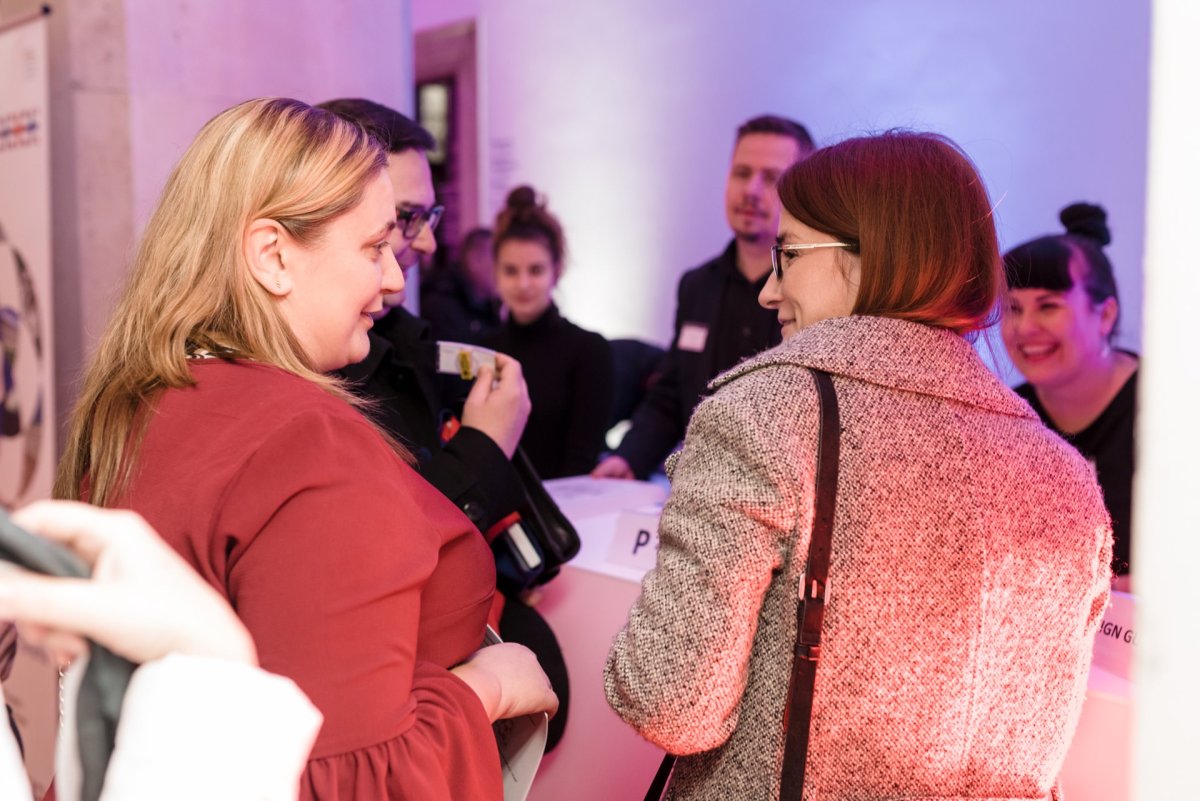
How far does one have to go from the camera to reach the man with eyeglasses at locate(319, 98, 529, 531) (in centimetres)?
167

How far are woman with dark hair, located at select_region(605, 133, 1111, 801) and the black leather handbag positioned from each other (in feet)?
1.72

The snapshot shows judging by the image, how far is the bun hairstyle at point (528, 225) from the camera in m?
3.93

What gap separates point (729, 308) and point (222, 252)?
2.16 m

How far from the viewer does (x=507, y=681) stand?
4.35 feet

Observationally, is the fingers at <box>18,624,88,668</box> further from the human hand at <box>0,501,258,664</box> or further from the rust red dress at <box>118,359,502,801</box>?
the rust red dress at <box>118,359,502,801</box>

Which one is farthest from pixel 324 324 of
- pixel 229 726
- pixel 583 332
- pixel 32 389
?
pixel 583 332

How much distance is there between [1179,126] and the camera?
688 mm

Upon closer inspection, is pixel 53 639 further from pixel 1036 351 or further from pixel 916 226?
pixel 1036 351

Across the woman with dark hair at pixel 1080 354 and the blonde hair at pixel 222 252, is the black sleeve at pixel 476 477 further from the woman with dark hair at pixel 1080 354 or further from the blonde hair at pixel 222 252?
the woman with dark hair at pixel 1080 354

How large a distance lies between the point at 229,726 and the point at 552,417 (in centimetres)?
298

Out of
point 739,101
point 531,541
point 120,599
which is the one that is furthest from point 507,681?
point 739,101

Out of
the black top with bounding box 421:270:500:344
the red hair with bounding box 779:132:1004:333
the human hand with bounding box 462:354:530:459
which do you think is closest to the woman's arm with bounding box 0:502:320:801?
the red hair with bounding box 779:132:1004:333

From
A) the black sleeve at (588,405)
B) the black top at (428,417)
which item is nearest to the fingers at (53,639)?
the black top at (428,417)

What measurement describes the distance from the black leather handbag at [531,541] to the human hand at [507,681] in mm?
352
